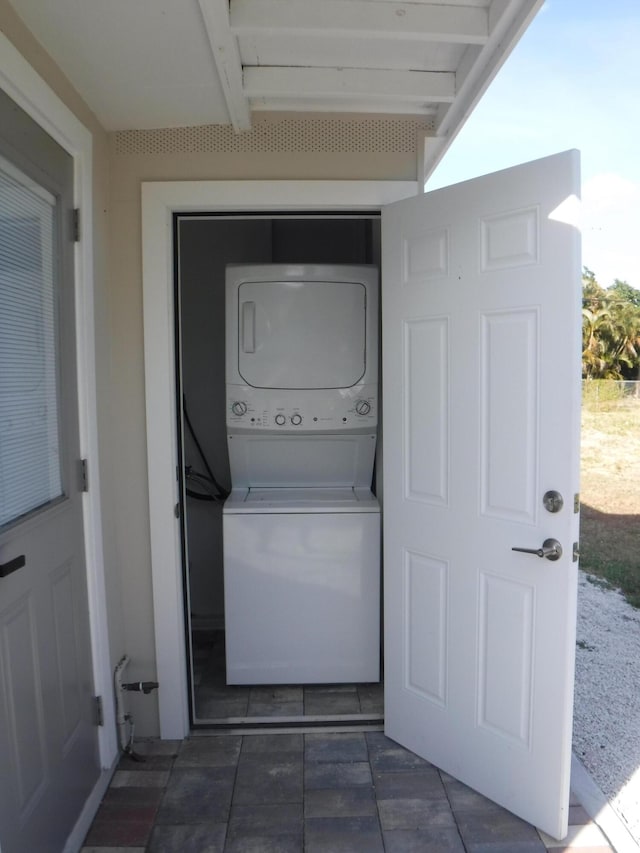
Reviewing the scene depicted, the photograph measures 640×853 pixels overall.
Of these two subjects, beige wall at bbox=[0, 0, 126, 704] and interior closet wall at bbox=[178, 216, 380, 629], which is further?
interior closet wall at bbox=[178, 216, 380, 629]

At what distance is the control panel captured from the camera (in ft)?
8.77

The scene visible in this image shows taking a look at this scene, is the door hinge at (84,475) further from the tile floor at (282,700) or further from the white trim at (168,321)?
the tile floor at (282,700)

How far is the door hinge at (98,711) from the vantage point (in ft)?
6.56

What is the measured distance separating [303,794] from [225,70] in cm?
251

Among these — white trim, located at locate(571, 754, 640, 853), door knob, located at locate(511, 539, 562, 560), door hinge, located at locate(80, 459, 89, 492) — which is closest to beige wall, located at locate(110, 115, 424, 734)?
door hinge, located at locate(80, 459, 89, 492)

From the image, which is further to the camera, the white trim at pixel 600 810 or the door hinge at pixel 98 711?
the door hinge at pixel 98 711

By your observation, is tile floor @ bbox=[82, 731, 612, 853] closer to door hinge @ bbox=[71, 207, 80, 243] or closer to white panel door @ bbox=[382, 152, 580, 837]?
white panel door @ bbox=[382, 152, 580, 837]

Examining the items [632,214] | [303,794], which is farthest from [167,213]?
Result: [632,214]

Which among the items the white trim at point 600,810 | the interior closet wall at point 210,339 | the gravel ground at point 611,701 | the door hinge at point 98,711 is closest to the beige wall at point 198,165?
the door hinge at point 98,711

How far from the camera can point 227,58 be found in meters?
1.68

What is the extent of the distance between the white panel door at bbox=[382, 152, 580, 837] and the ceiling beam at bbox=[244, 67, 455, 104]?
0.37 m

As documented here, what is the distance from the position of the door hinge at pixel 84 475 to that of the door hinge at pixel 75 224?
769 millimetres

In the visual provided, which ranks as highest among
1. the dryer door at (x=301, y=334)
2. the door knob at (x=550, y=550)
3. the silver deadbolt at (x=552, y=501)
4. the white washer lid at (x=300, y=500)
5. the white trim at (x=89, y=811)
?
the dryer door at (x=301, y=334)

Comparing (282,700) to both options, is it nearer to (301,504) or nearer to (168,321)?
(301,504)
